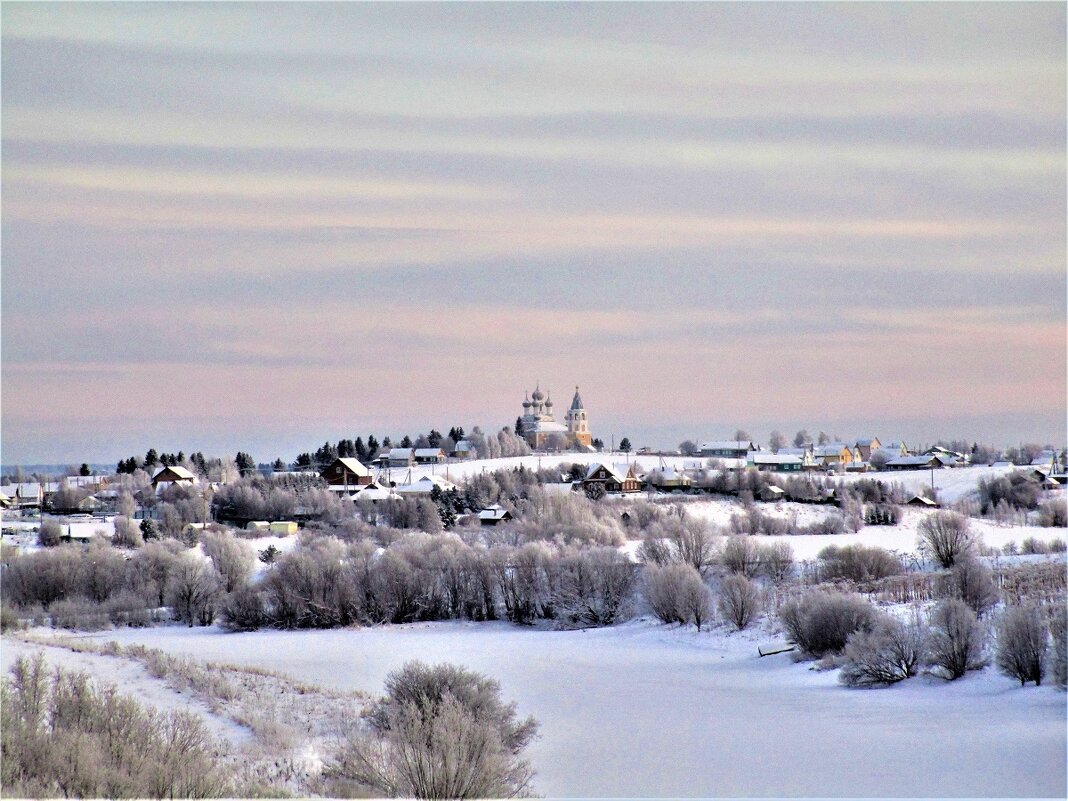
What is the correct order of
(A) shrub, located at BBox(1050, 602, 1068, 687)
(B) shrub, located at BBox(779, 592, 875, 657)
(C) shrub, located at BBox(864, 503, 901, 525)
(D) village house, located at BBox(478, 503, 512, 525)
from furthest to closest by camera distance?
(C) shrub, located at BBox(864, 503, 901, 525) < (D) village house, located at BBox(478, 503, 512, 525) < (B) shrub, located at BBox(779, 592, 875, 657) < (A) shrub, located at BBox(1050, 602, 1068, 687)

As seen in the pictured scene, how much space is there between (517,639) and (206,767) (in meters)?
26.1

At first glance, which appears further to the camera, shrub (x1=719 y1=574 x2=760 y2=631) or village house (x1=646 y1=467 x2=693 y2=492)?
village house (x1=646 y1=467 x2=693 y2=492)

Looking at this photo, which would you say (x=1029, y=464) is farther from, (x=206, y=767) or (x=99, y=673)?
(x=206, y=767)

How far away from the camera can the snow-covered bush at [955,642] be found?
23.9 metres

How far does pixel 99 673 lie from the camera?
27641mm

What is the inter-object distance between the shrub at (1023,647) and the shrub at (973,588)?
10.3m

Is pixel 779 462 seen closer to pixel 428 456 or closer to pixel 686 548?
pixel 428 456

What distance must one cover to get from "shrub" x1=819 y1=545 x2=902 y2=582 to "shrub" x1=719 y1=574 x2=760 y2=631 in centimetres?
842

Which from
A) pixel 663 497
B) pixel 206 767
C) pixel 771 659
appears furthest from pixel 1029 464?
pixel 206 767

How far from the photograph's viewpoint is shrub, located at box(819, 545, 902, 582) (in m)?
45.4

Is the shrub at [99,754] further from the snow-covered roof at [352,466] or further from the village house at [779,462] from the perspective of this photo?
the village house at [779,462]

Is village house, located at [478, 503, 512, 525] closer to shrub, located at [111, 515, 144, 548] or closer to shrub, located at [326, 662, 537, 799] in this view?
shrub, located at [111, 515, 144, 548]

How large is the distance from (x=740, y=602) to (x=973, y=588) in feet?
22.6

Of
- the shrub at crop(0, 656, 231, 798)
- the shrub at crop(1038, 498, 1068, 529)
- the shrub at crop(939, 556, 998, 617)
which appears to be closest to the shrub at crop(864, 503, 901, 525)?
the shrub at crop(1038, 498, 1068, 529)
